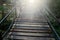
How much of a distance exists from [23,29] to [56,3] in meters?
8.69

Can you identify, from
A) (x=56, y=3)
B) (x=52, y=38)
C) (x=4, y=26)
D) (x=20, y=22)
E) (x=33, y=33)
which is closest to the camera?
(x=52, y=38)

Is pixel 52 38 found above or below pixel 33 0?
below

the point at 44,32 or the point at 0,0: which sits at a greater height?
the point at 0,0

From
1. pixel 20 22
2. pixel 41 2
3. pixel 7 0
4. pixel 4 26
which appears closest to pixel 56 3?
pixel 41 2

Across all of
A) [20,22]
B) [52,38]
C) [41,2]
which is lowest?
[52,38]

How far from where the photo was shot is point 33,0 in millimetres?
19078

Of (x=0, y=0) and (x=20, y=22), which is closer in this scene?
(x=20, y=22)

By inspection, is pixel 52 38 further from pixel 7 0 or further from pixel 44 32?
pixel 7 0

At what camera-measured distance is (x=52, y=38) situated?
306 inches

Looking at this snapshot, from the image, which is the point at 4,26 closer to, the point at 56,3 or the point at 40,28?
the point at 40,28

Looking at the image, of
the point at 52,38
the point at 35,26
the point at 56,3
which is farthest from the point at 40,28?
the point at 56,3

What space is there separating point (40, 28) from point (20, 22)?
142 centimetres

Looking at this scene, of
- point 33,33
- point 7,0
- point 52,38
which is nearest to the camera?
point 52,38

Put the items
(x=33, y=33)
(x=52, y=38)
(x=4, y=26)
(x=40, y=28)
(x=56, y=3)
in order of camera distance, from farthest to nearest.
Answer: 1. (x=56, y=3)
2. (x=4, y=26)
3. (x=40, y=28)
4. (x=33, y=33)
5. (x=52, y=38)
